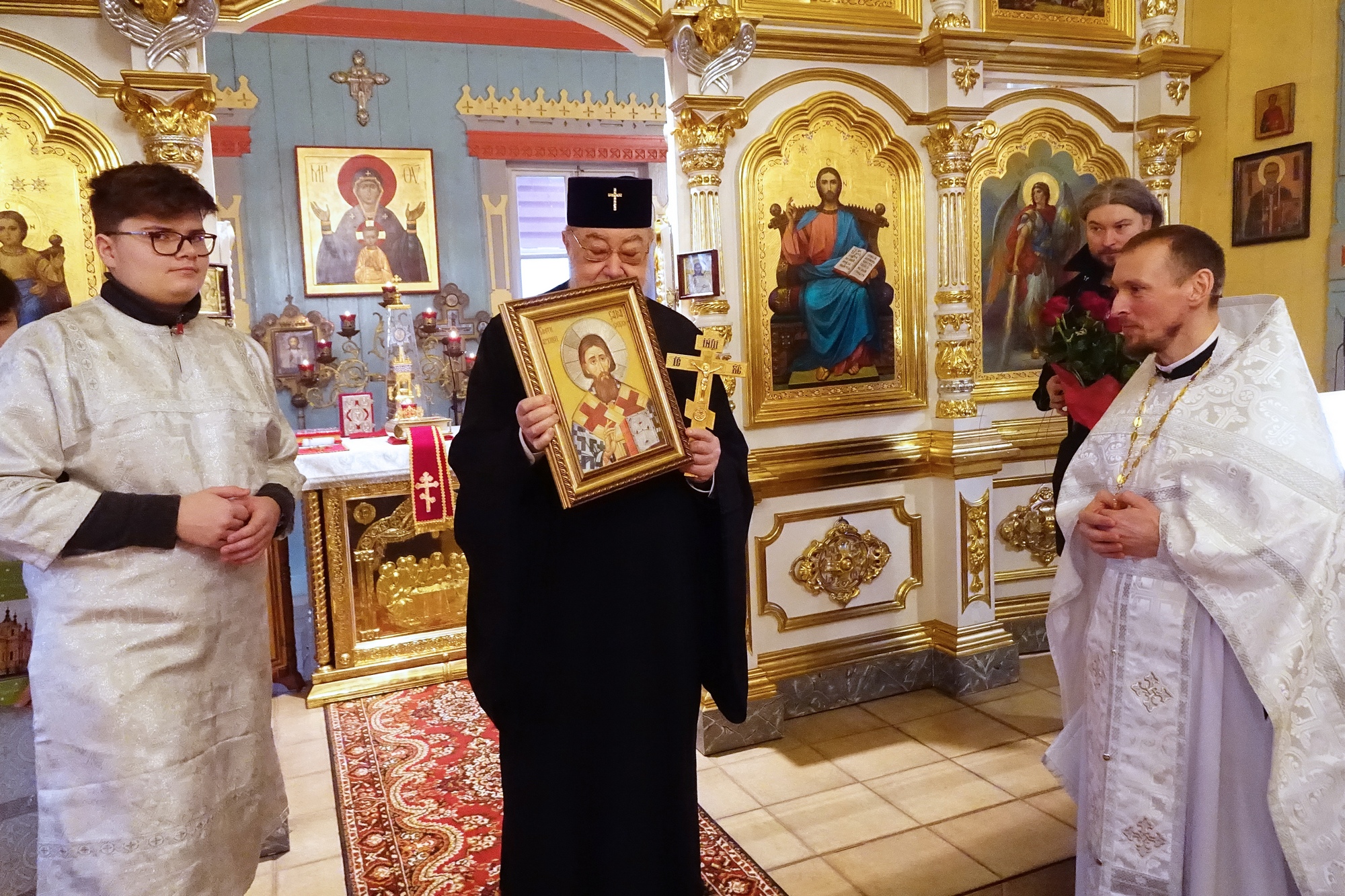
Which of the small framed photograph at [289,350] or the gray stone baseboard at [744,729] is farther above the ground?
the small framed photograph at [289,350]

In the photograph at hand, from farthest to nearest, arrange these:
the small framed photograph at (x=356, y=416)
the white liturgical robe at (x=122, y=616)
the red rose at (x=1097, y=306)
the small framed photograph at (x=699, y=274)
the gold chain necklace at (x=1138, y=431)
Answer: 1. the small framed photograph at (x=356, y=416)
2. the small framed photograph at (x=699, y=274)
3. the red rose at (x=1097, y=306)
4. the gold chain necklace at (x=1138, y=431)
5. the white liturgical robe at (x=122, y=616)

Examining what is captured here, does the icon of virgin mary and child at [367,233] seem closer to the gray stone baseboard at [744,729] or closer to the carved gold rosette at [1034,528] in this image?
the gray stone baseboard at [744,729]

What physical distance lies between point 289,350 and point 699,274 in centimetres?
440

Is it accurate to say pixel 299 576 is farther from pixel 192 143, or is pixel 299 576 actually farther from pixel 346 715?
pixel 192 143

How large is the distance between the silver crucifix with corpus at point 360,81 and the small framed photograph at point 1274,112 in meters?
6.11

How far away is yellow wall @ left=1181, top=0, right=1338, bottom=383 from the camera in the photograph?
172 inches

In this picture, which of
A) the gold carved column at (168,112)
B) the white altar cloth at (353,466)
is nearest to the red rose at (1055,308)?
the gold carved column at (168,112)

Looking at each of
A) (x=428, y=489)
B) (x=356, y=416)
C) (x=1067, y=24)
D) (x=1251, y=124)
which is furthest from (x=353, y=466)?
(x=1251, y=124)

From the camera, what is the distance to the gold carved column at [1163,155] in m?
4.99

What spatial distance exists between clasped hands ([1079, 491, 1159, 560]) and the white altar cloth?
3.54m

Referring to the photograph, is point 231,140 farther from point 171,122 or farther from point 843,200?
point 843,200

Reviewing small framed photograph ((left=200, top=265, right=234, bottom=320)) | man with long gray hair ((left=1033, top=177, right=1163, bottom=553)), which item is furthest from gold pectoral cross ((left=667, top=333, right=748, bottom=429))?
small framed photograph ((left=200, top=265, right=234, bottom=320))

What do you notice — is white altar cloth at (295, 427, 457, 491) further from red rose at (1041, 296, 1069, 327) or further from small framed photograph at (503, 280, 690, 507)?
red rose at (1041, 296, 1069, 327)

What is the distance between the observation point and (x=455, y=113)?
24.7 ft
